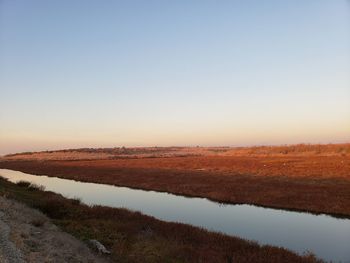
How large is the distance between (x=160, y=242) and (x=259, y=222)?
36.8 ft

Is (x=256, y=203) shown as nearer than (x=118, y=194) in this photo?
Yes

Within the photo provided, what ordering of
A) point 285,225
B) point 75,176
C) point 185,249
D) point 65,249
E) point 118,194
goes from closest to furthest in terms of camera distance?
point 65,249, point 185,249, point 285,225, point 118,194, point 75,176

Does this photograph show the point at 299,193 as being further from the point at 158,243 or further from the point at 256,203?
the point at 158,243

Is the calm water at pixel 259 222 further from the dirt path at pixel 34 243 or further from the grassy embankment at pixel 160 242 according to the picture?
the dirt path at pixel 34 243

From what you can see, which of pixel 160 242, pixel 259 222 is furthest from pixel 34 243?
pixel 259 222

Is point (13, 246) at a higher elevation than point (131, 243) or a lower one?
higher

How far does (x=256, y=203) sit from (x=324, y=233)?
1131 cm

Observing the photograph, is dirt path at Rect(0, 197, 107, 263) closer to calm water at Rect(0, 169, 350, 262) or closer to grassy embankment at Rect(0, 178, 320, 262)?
grassy embankment at Rect(0, 178, 320, 262)

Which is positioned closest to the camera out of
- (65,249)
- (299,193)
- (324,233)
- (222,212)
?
(65,249)

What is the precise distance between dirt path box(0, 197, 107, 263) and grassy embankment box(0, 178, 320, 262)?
1.34 meters

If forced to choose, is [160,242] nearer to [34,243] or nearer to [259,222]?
[34,243]

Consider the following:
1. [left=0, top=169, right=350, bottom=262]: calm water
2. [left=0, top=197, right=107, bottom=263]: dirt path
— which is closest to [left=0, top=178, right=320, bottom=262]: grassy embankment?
[left=0, top=197, right=107, bottom=263]: dirt path

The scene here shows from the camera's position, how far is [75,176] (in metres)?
67.8

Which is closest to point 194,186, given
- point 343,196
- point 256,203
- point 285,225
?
point 256,203
